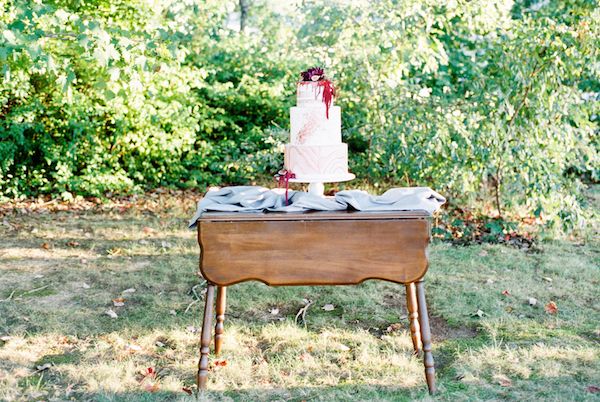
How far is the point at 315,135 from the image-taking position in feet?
10.5

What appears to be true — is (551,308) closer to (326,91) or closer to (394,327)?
(394,327)

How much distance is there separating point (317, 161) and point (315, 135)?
123mm

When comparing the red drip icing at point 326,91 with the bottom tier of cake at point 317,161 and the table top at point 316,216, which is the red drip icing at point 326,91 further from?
the table top at point 316,216

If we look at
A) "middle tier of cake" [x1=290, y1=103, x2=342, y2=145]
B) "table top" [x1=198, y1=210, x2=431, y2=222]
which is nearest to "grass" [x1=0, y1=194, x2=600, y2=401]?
"table top" [x1=198, y1=210, x2=431, y2=222]

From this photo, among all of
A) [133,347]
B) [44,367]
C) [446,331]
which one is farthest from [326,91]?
[44,367]

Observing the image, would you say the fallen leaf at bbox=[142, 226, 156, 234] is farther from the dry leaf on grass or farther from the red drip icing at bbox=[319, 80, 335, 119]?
the red drip icing at bbox=[319, 80, 335, 119]

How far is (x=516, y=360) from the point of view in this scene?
10.6ft

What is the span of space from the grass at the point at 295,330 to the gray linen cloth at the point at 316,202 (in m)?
0.77

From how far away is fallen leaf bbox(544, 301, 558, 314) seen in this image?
13.0ft

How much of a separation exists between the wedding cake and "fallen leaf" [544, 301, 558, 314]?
1.60 metres

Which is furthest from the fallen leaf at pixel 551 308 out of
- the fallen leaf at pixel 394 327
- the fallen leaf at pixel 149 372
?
the fallen leaf at pixel 149 372

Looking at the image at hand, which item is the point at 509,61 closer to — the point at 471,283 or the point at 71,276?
the point at 471,283

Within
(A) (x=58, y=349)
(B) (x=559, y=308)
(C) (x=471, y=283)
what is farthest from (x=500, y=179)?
(A) (x=58, y=349)

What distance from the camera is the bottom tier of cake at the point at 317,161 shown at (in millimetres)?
3189
